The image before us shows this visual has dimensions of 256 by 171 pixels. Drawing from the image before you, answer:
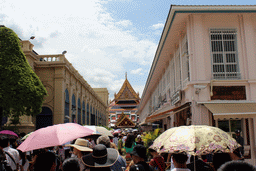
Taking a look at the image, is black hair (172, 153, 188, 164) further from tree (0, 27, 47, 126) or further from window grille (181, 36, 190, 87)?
tree (0, 27, 47, 126)

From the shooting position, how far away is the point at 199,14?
11898 millimetres

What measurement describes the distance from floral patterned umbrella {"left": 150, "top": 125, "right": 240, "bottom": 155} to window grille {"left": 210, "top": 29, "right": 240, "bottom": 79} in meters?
7.97

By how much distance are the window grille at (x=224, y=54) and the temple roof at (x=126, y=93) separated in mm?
64903

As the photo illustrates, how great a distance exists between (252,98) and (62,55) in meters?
21.0

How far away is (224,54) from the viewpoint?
38.8 ft

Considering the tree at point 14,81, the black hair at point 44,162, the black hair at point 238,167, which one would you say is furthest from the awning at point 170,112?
the black hair at point 238,167

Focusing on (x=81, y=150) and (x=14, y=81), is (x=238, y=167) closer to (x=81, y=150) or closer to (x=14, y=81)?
(x=81, y=150)

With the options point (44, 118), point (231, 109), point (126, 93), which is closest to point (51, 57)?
point (44, 118)

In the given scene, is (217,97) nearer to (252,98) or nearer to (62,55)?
(252,98)

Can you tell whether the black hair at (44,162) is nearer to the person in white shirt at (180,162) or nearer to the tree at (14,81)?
the person in white shirt at (180,162)

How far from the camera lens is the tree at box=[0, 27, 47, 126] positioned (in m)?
17.1

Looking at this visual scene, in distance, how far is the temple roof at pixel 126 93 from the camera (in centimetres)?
7675

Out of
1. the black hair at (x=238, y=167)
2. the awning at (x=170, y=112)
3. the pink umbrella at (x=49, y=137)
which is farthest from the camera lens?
the awning at (x=170, y=112)

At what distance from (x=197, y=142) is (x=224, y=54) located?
8834 millimetres
